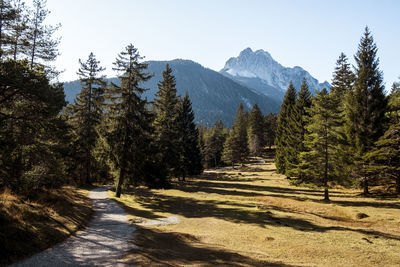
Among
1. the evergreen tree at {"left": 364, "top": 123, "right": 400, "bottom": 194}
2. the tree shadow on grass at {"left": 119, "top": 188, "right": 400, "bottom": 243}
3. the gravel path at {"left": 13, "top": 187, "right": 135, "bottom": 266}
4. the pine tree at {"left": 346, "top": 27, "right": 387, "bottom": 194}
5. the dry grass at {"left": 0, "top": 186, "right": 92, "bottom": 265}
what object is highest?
the pine tree at {"left": 346, "top": 27, "right": 387, "bottom": 194}

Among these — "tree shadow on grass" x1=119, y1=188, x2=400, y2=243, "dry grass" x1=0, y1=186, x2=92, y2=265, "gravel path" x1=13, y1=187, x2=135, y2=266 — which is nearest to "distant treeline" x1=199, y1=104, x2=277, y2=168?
"tree shadow on grass" x1=119, y1=188, x2=400, y2=243

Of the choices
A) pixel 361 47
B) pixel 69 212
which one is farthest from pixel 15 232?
pixel 361 47

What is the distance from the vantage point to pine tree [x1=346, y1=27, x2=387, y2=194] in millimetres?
27253

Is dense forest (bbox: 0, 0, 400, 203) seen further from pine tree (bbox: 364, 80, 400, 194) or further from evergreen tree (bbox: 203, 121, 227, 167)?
evergreen tree (bbox: 203, 121, 227, 167)

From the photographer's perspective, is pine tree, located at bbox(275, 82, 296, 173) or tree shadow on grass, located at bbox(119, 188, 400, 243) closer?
tree shadow on grass, located at bbox(119, 188, 400, 243)

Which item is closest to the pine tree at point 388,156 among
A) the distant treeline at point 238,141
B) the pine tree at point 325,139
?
the pine tree at point 325,139

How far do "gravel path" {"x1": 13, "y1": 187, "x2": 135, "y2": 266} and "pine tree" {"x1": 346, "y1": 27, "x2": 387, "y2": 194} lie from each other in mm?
27214

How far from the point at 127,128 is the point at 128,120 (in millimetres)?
901

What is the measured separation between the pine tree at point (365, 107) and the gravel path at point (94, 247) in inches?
1071

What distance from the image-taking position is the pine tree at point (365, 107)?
2725 cm

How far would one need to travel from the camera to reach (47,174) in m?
16.0

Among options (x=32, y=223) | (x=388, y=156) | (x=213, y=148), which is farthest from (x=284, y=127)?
(x=32, y=223)

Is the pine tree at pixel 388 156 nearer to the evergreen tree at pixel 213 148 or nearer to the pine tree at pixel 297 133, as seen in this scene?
the pine tree at pixel 297 133

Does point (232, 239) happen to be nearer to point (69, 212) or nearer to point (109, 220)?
point (109, 220)
